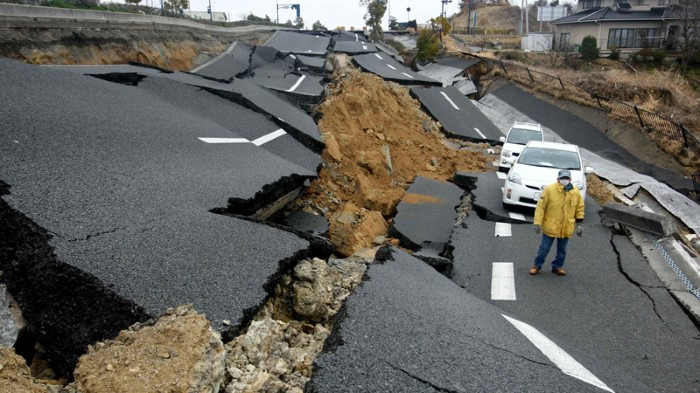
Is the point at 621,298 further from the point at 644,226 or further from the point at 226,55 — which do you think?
the point at 226,55

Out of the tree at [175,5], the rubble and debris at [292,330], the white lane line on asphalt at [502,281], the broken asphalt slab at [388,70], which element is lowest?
the white lane line on asphalt at [502,281]

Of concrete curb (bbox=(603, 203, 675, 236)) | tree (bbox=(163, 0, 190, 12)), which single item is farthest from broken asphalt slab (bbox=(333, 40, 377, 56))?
concrete curb (bbox=(603, 203, 675, 236))

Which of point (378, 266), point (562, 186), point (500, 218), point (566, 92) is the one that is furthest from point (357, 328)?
point (566, 92)

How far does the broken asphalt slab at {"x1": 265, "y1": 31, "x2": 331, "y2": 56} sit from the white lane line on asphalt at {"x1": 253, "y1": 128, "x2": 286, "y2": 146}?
70.6 feet

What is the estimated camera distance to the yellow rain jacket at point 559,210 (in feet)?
23.8

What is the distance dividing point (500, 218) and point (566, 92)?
59.4 ft

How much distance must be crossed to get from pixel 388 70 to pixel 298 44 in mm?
11639

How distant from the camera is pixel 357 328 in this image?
158 inches

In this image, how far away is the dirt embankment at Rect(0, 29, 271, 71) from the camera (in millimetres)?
12978

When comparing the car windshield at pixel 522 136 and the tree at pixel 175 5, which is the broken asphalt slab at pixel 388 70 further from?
the tree at pixel 175 5

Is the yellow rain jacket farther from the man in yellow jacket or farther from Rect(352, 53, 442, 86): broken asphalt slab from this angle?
Rect(352, 53, 442, 86): broken asphalt slab

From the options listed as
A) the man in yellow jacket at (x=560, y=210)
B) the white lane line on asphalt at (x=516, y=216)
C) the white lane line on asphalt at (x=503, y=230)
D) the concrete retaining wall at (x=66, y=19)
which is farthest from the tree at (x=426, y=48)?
the man in yellow jacket at (x=560, y=210)

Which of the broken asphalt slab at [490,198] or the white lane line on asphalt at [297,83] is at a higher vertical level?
the white lane line on asphalt at [297,83]

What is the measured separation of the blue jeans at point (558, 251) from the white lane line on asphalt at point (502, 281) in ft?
1.66
